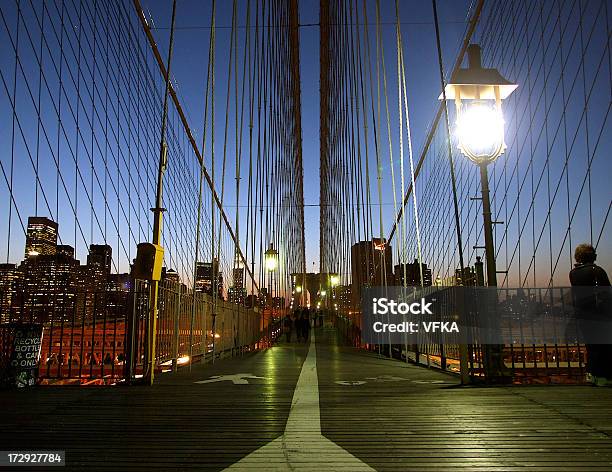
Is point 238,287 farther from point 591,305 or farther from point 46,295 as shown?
point 591,305

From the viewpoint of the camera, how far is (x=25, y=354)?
4.24m

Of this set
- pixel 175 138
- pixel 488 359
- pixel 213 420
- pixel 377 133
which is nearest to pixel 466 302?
pixel 488 359

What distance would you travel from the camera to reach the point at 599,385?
3930mm

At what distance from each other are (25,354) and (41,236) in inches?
145

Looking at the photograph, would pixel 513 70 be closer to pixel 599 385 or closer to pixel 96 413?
pixel 599 385

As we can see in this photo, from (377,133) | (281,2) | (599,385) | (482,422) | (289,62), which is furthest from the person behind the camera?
(289,62)

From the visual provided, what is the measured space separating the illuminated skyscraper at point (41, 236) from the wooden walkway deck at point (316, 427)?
3.51 metres

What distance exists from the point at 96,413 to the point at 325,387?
1.80 meters

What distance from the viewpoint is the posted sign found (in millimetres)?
4168

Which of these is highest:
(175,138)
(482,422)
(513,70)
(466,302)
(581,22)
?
(175,138)

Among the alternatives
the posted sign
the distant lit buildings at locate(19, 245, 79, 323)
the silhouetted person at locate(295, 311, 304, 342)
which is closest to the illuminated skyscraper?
the distant lit buildings at locate(19, 245, 79, 323)

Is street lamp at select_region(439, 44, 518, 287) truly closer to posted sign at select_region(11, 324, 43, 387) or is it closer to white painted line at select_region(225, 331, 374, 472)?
white painted line at select_region(225, 331, 374, 472)

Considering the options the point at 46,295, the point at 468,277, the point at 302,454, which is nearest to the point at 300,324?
the point at 46,295

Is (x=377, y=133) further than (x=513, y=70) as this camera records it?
Yes
